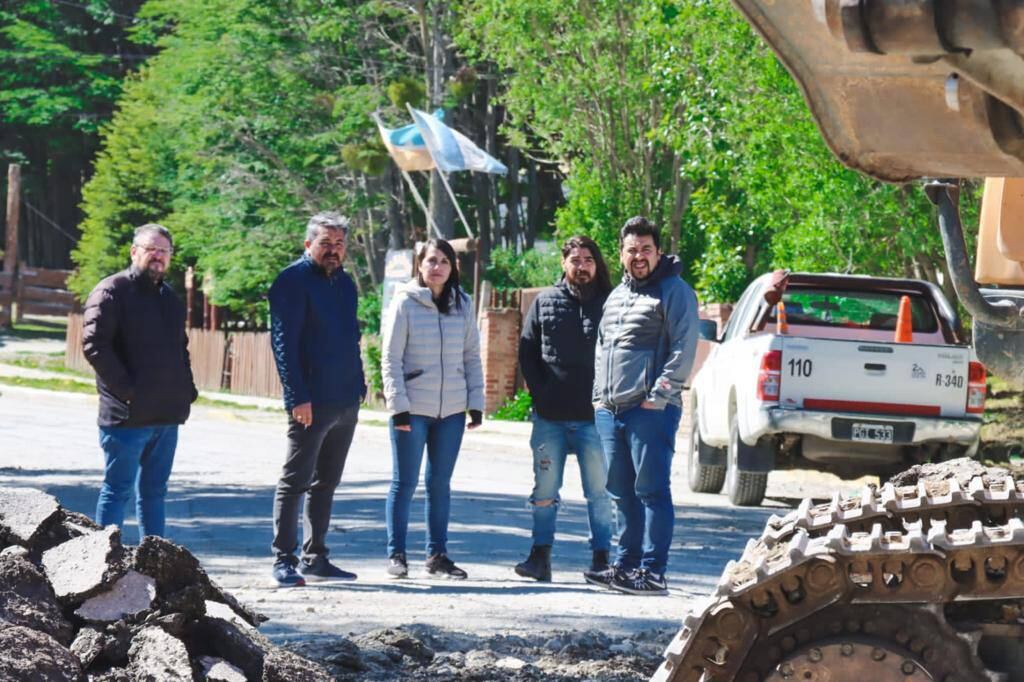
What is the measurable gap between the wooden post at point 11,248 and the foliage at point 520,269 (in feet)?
65.6

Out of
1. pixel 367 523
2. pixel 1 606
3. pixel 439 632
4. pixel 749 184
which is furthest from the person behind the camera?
pixel 749 184

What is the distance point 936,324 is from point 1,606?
35.6ft

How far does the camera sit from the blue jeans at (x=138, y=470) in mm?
9242

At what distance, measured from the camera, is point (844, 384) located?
14.6m

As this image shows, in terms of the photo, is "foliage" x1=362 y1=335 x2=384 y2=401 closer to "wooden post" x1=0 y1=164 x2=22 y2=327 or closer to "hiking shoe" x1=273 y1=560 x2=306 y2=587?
"wooden post" x1=0 y1=164 x2=22 y2=327

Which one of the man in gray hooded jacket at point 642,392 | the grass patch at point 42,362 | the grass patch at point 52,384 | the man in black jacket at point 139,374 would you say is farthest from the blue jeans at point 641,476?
the grass patch at point 42,362

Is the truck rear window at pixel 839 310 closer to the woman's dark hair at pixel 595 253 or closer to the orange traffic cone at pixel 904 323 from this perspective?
the orange traffic cone at pixel 904 323

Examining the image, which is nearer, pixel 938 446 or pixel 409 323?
pixel 409 323

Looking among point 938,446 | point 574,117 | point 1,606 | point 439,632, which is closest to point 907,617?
point 1,606

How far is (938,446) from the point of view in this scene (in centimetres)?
1488

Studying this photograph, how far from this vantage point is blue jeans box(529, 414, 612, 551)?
10.3 m

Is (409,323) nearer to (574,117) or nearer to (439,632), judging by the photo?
(439,632)

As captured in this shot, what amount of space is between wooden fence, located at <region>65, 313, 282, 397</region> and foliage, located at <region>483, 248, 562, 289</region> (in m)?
4.80

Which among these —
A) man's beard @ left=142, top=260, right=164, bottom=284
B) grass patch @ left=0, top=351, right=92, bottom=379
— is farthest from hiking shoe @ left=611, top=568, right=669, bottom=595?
grass patch @ left=0, top=351, right=92, bottom=379
